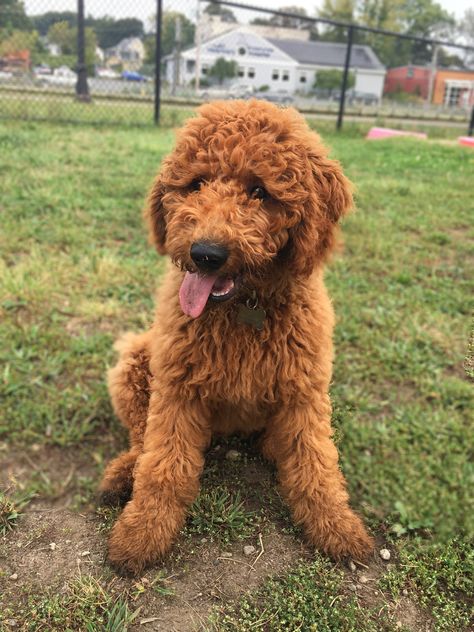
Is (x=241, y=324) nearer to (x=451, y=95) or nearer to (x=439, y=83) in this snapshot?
(x=451, y=95)

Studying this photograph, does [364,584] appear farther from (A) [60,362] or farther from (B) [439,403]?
(A) [60,362]

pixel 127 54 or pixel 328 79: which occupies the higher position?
pixel 328 79

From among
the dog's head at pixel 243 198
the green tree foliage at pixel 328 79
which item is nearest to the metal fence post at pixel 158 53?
the green tree foliage at pixel 328 79

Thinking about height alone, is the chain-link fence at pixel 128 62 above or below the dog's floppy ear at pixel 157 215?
above

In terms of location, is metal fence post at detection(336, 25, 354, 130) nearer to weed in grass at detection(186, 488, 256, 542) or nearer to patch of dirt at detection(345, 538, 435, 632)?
weed in grass at detection(186, 488, 256, 542)

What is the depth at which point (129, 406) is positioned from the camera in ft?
8.39

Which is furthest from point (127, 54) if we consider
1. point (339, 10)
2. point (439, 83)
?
point (339, 10)

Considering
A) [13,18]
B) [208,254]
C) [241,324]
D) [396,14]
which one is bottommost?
[241,324]

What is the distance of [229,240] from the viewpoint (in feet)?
5.98

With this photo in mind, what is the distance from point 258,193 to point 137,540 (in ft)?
4.63

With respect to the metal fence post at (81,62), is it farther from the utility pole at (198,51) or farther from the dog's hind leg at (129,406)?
the dog's hind leg at (129,406)

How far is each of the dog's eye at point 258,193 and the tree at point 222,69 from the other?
42.4 ft

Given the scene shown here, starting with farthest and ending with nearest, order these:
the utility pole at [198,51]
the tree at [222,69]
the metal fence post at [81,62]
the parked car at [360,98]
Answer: the parked car at [360,98] < the tree at [222,69] < the utility pole at [198,51] < the metal fence post at [81,62]

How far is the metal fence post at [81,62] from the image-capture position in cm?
1095
